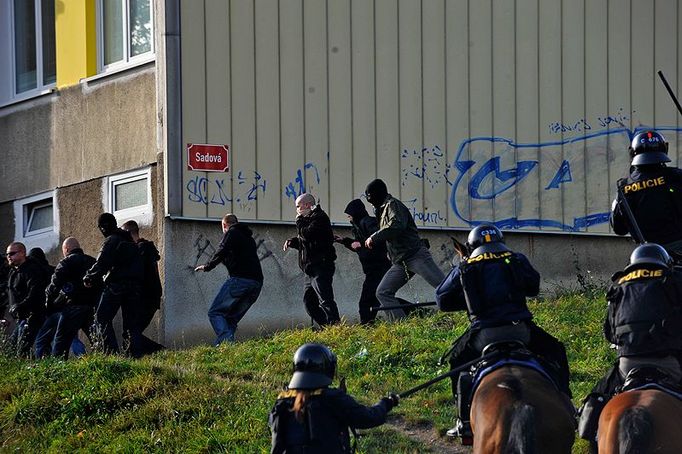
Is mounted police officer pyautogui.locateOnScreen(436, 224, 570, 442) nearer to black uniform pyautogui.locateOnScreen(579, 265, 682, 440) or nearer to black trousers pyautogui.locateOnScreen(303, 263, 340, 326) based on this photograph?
black uniform pyautogui.locateOnScreen(579, 265, 682, 440)

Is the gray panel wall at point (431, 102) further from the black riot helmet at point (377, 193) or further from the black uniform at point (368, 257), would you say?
the black riot helmet at point (377, 193)

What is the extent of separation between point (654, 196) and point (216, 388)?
464 cm

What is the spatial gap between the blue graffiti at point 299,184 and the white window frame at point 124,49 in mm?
2427

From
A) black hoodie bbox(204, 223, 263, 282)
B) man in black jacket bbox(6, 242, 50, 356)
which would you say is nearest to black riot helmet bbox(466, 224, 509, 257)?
black hoodie bbox(204, 223, 263, 282)

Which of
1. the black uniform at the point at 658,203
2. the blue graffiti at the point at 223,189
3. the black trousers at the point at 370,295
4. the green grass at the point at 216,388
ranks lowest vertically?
the green grass at the point at 216,388

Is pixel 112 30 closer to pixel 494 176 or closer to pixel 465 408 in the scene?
pixel 494 176

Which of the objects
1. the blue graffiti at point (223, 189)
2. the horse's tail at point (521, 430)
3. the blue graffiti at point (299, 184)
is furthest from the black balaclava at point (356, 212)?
the horse's tail at point (521, 430)

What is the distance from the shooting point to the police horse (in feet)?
30.1

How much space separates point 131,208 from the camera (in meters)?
20.2

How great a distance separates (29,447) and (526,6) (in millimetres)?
10262

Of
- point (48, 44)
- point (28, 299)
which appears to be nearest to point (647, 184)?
point (28, 299)

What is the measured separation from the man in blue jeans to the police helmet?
26.7ft

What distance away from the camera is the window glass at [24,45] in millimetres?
22878

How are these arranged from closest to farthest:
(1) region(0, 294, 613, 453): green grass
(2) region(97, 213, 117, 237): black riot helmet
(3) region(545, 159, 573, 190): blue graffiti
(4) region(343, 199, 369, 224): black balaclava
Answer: (1) region(0, 294, 613, 453): green grass, (2) region(97, 213, 117, 237): black riot helmet, (4) region(343, 199, 369, 224): black balaclava, (3) region(545, 159, 573, 190): blue graffiti
